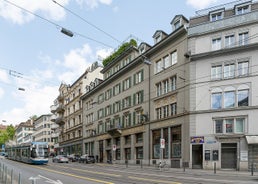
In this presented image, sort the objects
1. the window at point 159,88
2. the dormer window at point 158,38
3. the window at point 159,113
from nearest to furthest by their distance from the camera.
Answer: the window at point 159,113, the window at point 159,88, the dormer window at point 158,38

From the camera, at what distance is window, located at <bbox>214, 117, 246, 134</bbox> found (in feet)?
95.1

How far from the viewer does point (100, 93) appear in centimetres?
5816

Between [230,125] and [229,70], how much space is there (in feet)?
17.7

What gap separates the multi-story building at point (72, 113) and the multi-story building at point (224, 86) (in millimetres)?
38404

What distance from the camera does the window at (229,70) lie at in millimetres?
30062

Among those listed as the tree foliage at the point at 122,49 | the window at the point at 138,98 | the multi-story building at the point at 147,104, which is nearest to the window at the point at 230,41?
the multi-story building at the point at 147,104

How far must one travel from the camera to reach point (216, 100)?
101ft

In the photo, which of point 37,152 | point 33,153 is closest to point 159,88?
point 37,152

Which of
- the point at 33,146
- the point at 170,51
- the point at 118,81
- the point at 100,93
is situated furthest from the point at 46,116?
the point at 170,51

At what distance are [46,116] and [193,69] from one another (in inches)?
3549

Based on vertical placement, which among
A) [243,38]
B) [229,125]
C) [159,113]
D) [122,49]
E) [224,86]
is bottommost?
[229,125]

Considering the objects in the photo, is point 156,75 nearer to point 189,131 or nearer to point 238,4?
point 189,131

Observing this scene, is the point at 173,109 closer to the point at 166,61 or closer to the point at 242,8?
the point at 166,61

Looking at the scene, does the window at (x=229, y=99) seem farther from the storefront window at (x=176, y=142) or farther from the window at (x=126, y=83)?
the window at (x=126, y=83)
